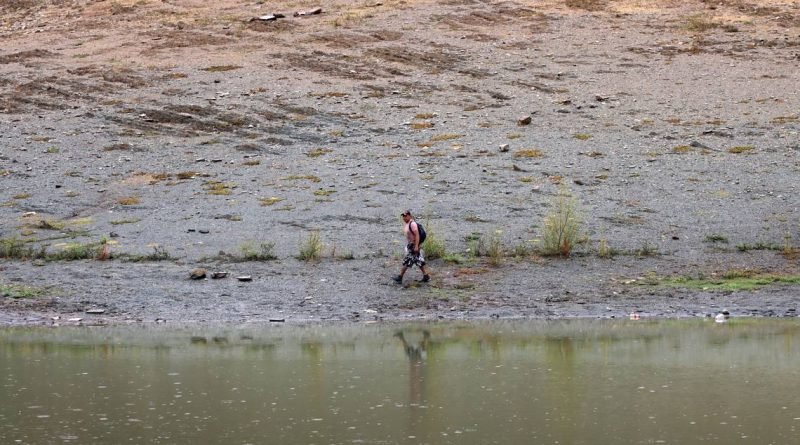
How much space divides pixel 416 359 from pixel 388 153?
1350 centimetres

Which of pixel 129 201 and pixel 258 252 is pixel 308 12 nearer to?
pixel 129 201

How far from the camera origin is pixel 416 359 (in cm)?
1700

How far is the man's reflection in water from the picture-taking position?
14516mm

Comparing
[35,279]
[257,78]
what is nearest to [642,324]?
[35,279]

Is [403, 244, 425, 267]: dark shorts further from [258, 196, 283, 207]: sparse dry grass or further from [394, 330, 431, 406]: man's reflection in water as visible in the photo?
[258, 196, 283, 207]: sparse dry grass

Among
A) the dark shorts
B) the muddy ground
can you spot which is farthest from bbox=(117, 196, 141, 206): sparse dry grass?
the dark shorts

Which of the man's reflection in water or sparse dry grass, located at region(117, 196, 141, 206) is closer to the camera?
the man's reflection in water

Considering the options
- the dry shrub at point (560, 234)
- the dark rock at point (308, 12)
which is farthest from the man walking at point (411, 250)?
the dark rock at point (308, 12)

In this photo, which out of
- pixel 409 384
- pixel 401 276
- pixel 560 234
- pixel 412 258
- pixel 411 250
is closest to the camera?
pixel 409 384

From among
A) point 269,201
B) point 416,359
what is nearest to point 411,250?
point 416,359

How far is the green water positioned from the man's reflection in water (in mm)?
27

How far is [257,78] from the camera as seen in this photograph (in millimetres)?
36844

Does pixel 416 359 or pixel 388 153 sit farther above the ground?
pixel 388 153

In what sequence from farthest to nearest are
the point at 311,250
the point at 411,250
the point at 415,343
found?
the point at 311,250, the point at 411,250, the point at 415,343
